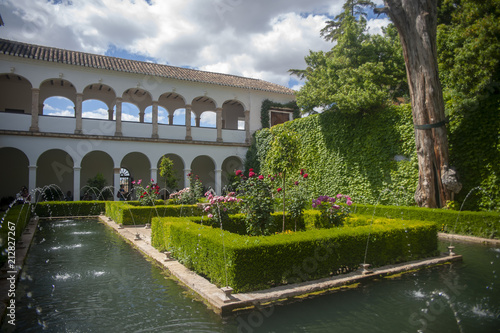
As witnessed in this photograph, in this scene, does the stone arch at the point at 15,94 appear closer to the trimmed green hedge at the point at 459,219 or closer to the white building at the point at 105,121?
the white building at the point at 105,121

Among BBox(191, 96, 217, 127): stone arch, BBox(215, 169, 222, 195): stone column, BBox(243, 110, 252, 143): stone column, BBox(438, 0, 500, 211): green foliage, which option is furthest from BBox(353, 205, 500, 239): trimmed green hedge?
BBox(191, 96, 217, 127): stone arch

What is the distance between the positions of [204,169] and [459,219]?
17.2 meters

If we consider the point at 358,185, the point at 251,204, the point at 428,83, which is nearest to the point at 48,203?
the point at 251,204

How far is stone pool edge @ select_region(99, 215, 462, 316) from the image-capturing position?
4.16m

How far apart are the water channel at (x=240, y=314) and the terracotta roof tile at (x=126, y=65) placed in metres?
13.7

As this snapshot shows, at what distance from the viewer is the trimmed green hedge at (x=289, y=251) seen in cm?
460

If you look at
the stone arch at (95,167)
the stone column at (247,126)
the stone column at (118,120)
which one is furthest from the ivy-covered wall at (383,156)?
the stone arch at (95,167)

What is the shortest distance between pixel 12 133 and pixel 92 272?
1310 cm

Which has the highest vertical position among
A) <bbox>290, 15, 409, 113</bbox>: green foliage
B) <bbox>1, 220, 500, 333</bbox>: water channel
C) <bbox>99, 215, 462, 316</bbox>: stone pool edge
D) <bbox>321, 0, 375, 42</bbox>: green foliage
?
<bbox>321, 0, 375, 42</bbox>: green foliage

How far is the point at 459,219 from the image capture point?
8734 millimetres

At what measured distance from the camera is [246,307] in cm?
415

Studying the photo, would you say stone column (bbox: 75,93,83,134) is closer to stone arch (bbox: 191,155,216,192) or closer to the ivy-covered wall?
stone arch (bbox: 191,155,216,192)

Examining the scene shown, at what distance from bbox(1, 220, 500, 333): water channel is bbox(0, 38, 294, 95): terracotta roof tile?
1369 cm

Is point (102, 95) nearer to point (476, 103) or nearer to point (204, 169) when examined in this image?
point (204, 169)
